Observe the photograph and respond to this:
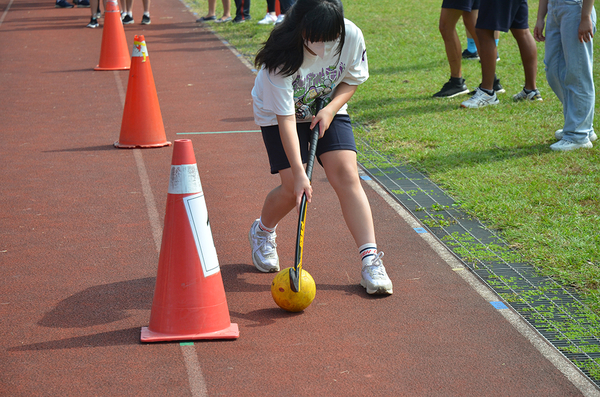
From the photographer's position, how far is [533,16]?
45.3 feet

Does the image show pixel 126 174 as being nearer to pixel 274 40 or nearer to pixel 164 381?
pixel 274 40

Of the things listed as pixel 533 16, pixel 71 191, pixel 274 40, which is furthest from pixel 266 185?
pixel 533 16

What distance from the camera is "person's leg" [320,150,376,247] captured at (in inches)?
148

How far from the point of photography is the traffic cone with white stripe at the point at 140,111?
6656 millimetres

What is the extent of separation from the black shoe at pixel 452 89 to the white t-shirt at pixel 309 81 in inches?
180

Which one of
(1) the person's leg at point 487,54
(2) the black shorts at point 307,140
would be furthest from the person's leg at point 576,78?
(2) the black shorts at point 307,140

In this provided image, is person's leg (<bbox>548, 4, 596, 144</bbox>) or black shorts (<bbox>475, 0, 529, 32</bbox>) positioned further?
black shorts (<bbox>475, 0, 529, 32</bbox>)

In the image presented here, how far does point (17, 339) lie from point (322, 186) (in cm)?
294

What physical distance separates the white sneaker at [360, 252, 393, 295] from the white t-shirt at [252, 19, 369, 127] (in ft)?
2.97

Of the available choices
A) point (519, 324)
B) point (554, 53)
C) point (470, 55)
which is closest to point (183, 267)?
point (519, 324)

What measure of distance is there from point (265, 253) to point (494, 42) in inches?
182

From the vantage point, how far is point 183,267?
3277 millimetres

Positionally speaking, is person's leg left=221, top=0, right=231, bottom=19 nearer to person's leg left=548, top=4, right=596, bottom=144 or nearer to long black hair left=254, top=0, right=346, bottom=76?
person's leg left=548, top=4, right=596, bottom=144

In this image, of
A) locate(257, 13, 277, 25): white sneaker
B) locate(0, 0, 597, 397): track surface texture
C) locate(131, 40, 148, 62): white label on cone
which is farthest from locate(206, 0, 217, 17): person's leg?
locate(131, 40, 148, 62): white label on cone
